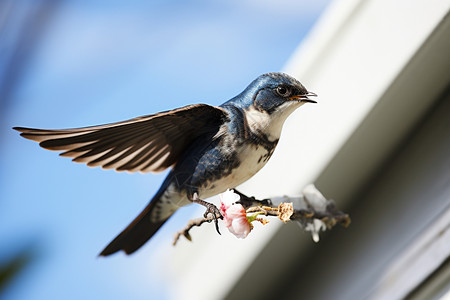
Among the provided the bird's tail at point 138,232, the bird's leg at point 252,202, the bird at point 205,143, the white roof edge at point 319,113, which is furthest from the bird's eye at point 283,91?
the white roof edge at point 319,113

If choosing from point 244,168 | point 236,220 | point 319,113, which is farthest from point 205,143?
point 319,113

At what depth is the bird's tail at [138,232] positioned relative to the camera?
0.99 meters

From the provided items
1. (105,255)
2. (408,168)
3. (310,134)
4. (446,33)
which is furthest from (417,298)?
(105,255)

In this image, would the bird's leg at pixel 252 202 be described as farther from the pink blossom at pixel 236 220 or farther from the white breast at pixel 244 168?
the pink blossom at pixel 236 220

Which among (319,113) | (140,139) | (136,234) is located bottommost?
(136,234)

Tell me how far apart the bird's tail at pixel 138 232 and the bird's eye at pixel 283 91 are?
0.93 feet

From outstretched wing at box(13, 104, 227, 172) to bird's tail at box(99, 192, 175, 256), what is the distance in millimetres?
140

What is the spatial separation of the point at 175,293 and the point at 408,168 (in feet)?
2.37

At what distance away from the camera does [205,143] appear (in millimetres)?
907

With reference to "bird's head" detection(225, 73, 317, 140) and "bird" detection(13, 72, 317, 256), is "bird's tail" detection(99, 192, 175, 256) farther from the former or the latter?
"bird's head" detection(225, 73, 317, 140)

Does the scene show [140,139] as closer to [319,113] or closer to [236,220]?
[236,220]

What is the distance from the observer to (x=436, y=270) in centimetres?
122

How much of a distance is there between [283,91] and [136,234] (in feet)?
1.18

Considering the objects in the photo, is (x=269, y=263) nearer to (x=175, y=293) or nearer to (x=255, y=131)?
(x=175, y=293)
